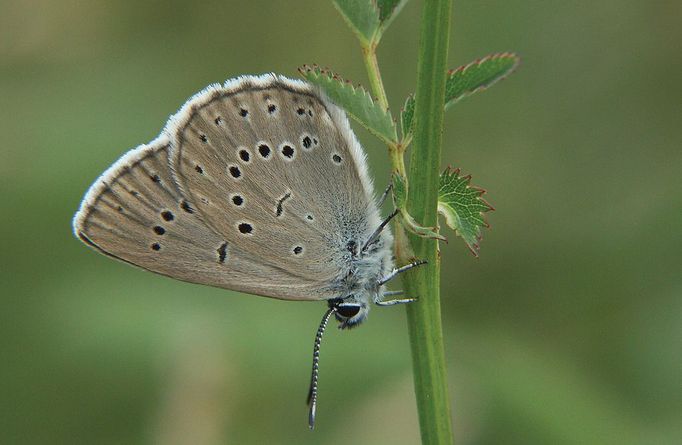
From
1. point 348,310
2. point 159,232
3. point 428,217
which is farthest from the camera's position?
point 348,310

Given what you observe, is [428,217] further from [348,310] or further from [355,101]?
[348,310]

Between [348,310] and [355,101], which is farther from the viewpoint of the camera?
[348,310]

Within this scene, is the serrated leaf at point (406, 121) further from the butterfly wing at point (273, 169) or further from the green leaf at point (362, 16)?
the butterfly wing at point (273, 169)

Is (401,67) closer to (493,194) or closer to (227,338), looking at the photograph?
(493,194)

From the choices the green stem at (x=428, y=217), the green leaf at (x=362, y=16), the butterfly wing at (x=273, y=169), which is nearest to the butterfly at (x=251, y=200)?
the butterfly wing at (x=273, y=169)

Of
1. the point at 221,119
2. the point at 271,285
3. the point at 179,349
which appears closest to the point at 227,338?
the point at 179,349

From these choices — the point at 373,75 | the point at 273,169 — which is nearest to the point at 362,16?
the point at 373,75

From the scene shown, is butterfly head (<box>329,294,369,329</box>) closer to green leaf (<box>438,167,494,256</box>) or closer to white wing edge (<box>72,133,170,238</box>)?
white wing edge (<box>72,133,170,238</box>)
